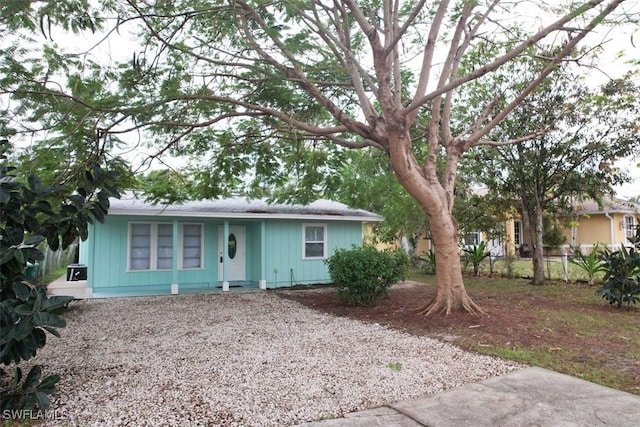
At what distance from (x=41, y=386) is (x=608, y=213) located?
2685 centimetres

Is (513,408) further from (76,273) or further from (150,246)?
(76,273)

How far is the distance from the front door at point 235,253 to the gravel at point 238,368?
5.03 m

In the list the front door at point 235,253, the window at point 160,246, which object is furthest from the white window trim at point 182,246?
A: the front door at point 235,253

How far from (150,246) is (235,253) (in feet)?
9.01

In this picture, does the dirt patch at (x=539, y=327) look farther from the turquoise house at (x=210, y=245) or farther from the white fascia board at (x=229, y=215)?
the white fascia board at (x=229, y=215)

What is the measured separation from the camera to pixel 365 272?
909cm

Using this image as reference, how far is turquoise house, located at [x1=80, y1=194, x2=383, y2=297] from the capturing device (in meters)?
11.5

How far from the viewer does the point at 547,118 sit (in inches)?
484

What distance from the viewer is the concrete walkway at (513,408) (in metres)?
3.49

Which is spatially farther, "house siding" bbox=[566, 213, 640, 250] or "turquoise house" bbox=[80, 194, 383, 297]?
"house siding" bbox=[566, 213, 640, 250]

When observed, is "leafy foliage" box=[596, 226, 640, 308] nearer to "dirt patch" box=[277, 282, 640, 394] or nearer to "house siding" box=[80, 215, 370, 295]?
"dirt patch" box=[277, 282, 640, 394]

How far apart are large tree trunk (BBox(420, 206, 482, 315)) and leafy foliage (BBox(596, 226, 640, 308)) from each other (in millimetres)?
3105

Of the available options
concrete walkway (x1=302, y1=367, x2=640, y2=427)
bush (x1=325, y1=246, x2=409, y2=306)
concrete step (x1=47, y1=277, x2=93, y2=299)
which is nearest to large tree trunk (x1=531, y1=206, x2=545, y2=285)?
bush (x1=325, y1=246, x2=409, y2=306)

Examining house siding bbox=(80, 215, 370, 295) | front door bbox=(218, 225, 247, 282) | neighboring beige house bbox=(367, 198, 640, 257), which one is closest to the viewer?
house siding bbox=(80, 215, 370, 295)
